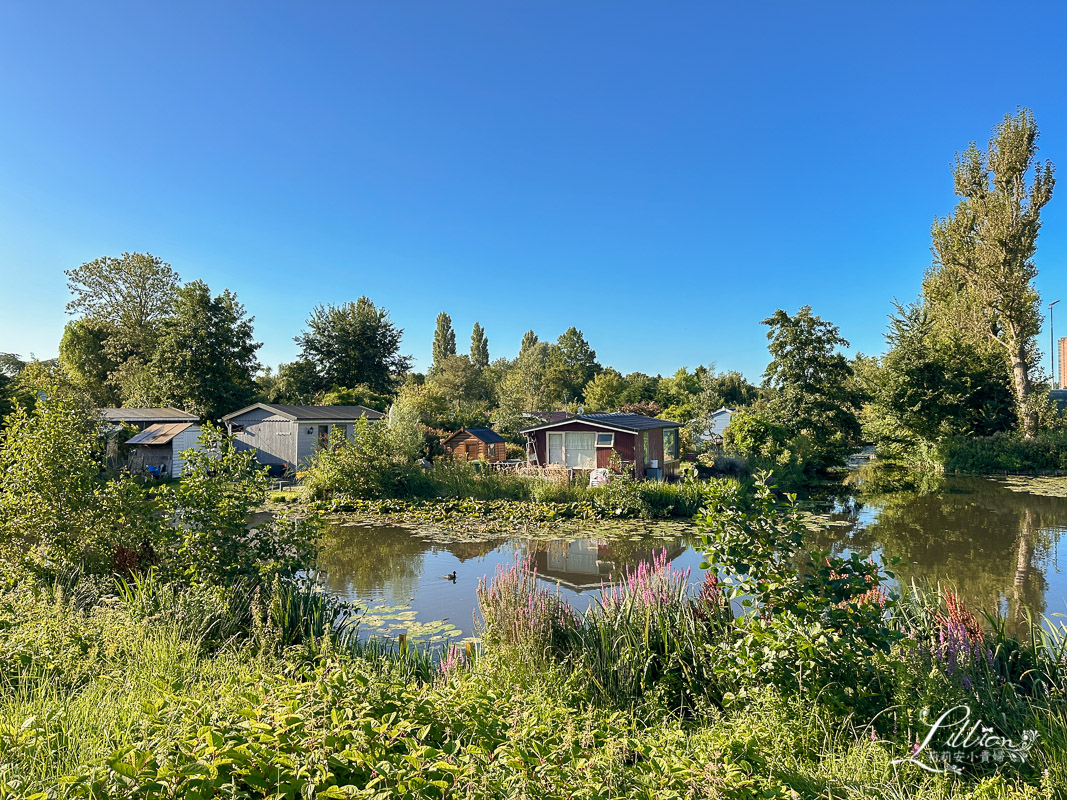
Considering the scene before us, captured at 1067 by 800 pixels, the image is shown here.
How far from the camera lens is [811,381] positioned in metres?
24.7

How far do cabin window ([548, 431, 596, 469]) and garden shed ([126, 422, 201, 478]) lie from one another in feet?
46.7

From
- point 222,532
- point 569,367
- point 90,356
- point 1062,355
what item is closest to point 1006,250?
point 222,532

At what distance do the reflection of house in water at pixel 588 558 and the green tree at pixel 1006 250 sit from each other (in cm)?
2396

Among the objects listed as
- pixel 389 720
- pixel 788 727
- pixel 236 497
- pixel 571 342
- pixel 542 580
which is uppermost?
pixel 571 342

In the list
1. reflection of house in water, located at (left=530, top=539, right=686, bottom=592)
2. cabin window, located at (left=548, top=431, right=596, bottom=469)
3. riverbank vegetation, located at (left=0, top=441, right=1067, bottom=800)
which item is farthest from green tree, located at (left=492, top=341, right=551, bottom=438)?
riverbank vegetation, located at (left=0, top=441, right=1067, bottom=800)

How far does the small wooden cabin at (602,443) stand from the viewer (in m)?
20.6

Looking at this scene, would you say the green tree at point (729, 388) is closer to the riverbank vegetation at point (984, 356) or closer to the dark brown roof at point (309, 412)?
the riverbank vegetation at point (984, 356)

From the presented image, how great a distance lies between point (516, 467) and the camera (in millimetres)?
22812

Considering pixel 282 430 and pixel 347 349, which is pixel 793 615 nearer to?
pixel 282 430

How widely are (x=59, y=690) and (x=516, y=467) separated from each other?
64.2 ft

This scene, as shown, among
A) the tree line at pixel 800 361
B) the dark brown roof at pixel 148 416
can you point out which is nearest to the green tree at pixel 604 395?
the tree line at pixel 800 361

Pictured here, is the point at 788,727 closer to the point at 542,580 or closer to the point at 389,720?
the point at 389,720

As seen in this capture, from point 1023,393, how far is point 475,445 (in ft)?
85.5

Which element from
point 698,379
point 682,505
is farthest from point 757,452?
point 698,379
